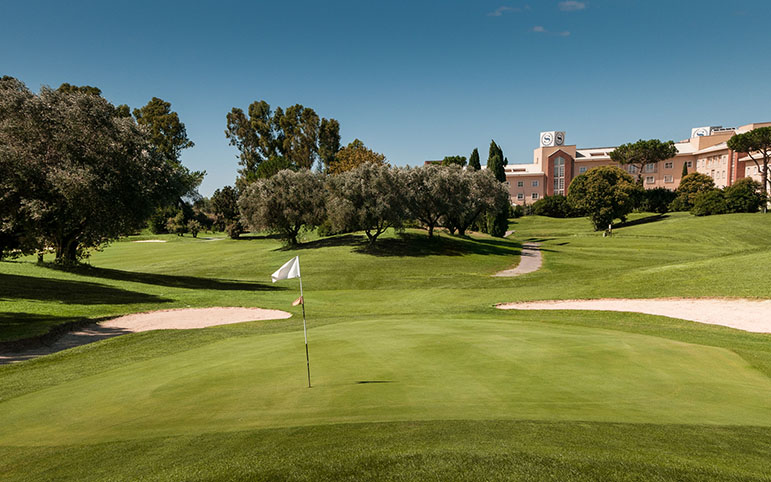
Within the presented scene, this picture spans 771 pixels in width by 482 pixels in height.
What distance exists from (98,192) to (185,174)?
9427mm

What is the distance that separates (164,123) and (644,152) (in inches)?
4678

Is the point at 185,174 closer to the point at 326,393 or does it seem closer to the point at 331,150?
the point at 326,393

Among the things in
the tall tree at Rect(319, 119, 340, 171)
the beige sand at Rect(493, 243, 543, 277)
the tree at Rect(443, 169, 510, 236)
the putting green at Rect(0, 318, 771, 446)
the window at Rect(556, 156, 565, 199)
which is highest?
the tall tree at Rect(319, 119, 340, 171)

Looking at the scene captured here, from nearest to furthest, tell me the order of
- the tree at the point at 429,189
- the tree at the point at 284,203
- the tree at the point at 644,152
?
the tree at the point at 429,189, the tree at the point at 284,203, the tree at the point at 644,152

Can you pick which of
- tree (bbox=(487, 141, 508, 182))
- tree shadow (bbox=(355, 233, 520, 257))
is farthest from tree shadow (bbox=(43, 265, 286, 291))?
tree (bbox=(487, 141, 508, 182))

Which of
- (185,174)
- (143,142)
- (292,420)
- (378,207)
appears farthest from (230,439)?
(378,207)

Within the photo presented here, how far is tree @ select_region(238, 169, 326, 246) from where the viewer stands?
177ft

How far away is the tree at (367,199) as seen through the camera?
47.8 m

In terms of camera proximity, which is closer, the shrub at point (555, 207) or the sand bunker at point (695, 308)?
the sand bunker at point (695, 308)

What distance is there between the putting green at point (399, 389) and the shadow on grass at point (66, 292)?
16.2 meters

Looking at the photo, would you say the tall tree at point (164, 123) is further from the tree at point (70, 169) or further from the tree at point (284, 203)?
the tree at point (70, 169)

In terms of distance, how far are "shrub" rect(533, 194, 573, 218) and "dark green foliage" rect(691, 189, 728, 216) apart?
93.4ft

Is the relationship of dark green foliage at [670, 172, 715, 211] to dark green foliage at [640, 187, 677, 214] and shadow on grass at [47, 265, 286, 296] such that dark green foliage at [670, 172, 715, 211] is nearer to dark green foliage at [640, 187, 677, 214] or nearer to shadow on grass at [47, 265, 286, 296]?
dark green foliage at [640, 187, 677, 214]

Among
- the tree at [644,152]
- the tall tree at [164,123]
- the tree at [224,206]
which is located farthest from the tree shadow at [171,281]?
the tree at [644,152]
